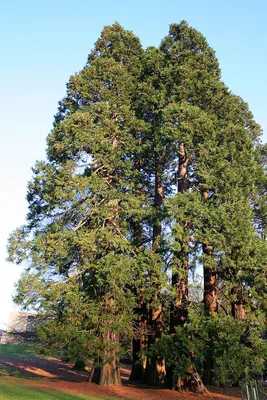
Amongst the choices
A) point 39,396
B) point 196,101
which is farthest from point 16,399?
point 196,101

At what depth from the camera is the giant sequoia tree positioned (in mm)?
14234

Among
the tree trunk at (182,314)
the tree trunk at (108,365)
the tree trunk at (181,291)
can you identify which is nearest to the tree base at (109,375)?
the tree trunk at (108,365)

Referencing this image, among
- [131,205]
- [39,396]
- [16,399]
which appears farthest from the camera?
[131,205]

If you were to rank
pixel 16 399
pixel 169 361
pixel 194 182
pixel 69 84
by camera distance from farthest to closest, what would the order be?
pixel 69 84
pixel 194 182
pixel 169 361
pixel 16 399

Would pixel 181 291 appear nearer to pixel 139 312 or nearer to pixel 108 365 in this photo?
pixel 139 312

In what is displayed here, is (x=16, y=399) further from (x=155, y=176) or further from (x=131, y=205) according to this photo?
(x=155, y=176)

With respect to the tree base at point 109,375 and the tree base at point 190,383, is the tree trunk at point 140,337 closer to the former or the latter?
the tree base at point 109,375

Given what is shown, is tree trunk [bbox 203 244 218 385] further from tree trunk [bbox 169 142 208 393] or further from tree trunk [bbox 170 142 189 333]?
tree trunk [bbox 170 142 189 333]

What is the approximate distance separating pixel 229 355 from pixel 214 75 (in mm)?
13860

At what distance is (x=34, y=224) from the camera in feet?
59.2

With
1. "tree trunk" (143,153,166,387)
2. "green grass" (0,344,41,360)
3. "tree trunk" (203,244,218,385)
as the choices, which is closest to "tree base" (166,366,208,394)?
"tree trunk" (203,244,218,385)

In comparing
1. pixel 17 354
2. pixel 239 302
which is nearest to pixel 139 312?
pixel 239 302

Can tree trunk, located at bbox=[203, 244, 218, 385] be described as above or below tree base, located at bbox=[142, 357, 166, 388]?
above

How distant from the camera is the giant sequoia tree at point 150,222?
14.2 meters
